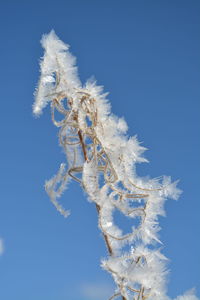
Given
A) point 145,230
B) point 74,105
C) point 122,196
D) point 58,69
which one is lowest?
point 145,230

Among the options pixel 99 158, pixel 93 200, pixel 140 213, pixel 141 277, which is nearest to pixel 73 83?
pixel 99 158

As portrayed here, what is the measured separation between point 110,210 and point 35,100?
1.89 feet

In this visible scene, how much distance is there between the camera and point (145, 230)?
1707 millimetres

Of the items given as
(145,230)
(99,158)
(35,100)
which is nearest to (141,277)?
(145,230)

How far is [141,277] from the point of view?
153 centimetres

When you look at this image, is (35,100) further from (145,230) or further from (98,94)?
(145,230)

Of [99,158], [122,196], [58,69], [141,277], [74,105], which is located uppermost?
[58,69]

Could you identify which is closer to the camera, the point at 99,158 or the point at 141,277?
the point at 141,277

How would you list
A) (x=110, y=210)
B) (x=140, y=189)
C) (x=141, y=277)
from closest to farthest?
(x=141, y=277) < (x=110, y=210) < (x=140, y=189)

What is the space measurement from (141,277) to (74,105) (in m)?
0.73

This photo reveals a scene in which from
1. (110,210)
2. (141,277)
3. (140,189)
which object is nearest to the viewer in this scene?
(141,277)

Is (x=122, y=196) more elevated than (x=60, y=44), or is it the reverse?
(x=60, y=44)

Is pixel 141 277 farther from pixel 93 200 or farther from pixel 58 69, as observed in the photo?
pixel 58 69

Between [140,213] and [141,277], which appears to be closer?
[141,277]
